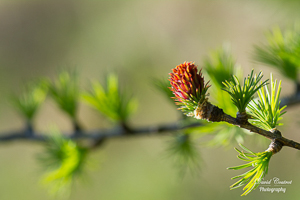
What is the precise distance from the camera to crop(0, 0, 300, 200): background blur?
748 millimetres

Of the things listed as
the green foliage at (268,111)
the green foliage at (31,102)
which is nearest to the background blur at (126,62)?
the green foliage at (31,102)

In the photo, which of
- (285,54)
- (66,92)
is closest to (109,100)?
(66,92)

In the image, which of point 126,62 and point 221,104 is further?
point 126,62

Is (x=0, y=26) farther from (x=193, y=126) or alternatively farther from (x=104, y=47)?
(x=193, y=126)

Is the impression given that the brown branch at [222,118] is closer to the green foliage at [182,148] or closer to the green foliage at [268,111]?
the green foliage at [268,111]

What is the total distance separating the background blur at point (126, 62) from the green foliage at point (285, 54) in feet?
1.41

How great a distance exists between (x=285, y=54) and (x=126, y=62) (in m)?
0.70

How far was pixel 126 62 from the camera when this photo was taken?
0.92m

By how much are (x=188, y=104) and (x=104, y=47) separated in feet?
2.78

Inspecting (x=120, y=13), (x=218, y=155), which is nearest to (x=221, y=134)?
(x=218, y=155)

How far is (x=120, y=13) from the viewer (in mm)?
1002

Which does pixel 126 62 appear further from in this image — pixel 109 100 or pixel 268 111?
pixel 268 111

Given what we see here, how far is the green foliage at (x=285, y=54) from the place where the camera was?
0.79 ft

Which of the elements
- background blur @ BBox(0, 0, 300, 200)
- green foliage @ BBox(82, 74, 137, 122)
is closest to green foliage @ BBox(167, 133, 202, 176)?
green foliage @ BBox(82, 74, 137, 122)
